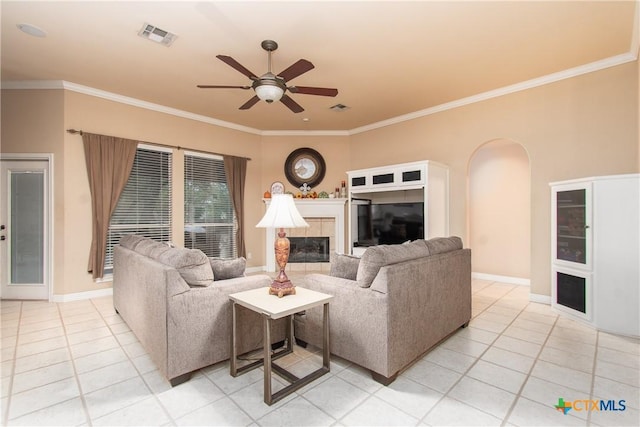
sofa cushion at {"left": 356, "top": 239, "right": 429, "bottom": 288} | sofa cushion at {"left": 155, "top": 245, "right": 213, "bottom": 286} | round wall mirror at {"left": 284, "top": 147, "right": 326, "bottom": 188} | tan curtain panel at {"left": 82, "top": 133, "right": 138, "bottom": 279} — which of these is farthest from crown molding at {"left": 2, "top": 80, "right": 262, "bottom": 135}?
sofa cushion at {"left": 356, "top": 239, "right": 429, "bottom": 288}

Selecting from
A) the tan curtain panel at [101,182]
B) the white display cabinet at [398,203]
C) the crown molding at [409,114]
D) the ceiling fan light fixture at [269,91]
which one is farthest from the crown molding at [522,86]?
the tan curtain panel at [101,182]

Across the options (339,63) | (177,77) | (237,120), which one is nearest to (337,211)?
(237,120)

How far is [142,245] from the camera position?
9.61 feet

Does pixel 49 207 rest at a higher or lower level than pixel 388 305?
higher

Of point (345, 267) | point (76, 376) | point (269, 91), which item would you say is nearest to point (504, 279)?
point (345, 267)

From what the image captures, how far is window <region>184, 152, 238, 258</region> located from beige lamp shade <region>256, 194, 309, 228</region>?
A: 3.57m

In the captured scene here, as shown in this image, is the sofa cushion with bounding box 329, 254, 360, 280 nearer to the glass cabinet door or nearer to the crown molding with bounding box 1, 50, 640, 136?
the glass cabinet door

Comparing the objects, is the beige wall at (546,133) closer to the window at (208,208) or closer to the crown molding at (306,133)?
the crown molding at (306,133)

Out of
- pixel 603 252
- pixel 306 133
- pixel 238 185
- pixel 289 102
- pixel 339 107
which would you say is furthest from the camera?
pixel 306 133

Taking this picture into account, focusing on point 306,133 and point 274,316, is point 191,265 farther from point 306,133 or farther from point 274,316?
point 306,133

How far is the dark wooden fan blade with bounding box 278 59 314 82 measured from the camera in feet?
8.57

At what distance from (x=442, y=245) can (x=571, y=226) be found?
1.80 meters

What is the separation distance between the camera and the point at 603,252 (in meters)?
3.12

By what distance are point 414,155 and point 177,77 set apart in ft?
12.5
